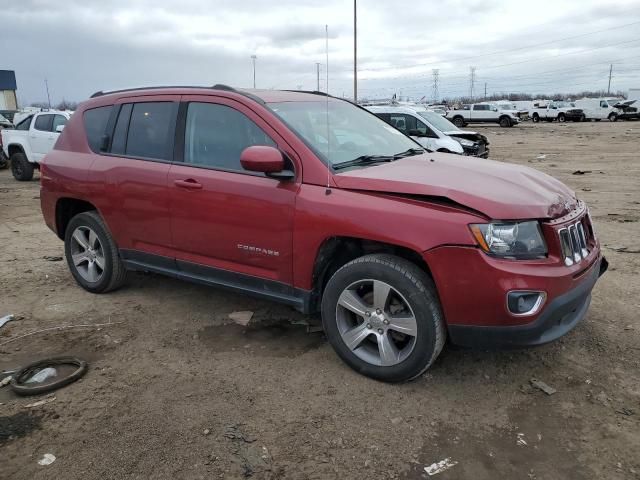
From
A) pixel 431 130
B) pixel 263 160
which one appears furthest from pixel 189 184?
pixel 431 130

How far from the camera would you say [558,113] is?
43.7 meters

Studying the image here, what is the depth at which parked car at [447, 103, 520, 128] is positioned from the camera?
131ft

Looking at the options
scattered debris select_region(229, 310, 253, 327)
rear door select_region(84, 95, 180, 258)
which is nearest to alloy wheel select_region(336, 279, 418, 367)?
scattered debris select_region(229, 310, 253, 327)

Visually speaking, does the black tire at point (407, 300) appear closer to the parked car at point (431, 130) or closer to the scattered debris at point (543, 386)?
the scattered debris at point (543, 386)

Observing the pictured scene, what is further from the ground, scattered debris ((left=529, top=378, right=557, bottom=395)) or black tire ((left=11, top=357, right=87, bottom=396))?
black tire ((left=11, top=357, right=87, bottom=396))

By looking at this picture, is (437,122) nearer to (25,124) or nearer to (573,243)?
(25,124)

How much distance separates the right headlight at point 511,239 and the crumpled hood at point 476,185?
55 millimetres

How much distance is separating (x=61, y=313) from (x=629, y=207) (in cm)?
837

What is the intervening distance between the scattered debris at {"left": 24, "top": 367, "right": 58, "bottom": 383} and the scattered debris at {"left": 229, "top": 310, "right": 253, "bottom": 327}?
1373 mm

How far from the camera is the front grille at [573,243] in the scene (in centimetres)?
307

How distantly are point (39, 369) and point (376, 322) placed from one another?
7.64 feet

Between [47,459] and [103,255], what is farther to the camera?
[103,255]

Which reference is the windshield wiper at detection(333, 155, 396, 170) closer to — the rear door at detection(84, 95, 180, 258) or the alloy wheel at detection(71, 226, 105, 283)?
the rear door at detection(84, 95, 180, 258)

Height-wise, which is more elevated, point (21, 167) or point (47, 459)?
point (21, 167)
